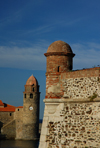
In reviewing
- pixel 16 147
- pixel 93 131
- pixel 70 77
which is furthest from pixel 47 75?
pixel 16 147

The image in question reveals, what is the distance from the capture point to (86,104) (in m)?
9.82

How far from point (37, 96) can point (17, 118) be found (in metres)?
5.64

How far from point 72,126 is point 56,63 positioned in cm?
249

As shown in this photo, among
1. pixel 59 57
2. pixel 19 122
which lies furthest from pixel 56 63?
pixel 19 122

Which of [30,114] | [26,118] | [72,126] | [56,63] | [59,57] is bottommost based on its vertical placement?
[72,126]

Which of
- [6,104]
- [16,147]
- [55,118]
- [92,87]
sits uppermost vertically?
[6,104]

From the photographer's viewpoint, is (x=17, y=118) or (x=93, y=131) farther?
(x=17, y=118)

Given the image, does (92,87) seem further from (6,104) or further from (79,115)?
(6,104)

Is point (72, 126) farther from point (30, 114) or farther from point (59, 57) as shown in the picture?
point (30, 114)

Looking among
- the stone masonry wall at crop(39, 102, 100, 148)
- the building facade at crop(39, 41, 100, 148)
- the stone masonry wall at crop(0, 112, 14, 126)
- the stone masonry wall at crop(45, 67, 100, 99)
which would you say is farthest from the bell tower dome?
the stone masonry wall at crop(0, 112, 14, 126)

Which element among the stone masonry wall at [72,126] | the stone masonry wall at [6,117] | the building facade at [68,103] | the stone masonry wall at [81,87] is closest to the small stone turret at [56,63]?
the building facade at [68,103]

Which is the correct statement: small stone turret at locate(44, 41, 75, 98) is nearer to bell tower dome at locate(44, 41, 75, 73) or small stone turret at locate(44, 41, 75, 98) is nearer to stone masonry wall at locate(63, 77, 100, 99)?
bell tower dome at locate(44, 41, 75, 73)

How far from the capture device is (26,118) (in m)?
50.8

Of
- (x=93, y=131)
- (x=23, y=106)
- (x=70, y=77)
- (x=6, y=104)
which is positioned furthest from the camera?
(x=6, y=104)
